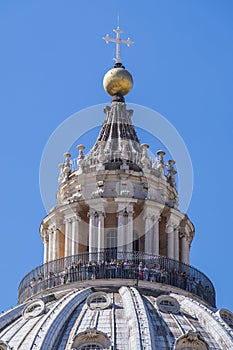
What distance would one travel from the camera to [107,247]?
9469 cm

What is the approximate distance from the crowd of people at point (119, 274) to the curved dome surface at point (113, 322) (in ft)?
2.52

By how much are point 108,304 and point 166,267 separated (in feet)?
16.8

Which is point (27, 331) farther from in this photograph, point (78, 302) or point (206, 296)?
point (206, 296)

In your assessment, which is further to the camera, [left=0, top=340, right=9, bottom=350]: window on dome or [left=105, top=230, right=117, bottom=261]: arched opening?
[left=105, top=230, right=117, bottom=261]: arched opening

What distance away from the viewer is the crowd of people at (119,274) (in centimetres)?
9231

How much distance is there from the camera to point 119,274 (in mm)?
92312

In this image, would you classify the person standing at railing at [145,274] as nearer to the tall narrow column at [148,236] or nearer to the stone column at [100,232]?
the tall narrow column at [148,236]

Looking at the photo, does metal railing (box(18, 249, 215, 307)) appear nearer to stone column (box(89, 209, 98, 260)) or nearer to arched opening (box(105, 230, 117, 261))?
arched opening (box(105, 230, 117, 261))

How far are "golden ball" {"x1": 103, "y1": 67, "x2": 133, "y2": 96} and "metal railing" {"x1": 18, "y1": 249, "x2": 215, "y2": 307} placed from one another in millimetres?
10348

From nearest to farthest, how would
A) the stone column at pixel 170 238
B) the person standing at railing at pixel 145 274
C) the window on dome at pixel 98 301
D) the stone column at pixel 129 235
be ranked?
the window on dome at pixel 98 301, the person standing at railing at pixel 145 274, the stone column at pixel 129 235, the stone column at pixel 170 238

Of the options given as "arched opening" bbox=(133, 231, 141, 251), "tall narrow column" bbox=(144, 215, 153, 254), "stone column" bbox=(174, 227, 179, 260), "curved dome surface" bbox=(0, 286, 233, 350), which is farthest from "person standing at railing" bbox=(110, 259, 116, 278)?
"stone column" bbox=(174, 227, 179, 260)

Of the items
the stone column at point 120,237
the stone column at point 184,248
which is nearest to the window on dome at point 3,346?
the stone column at point 120,237

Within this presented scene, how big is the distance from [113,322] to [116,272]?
16.1ft

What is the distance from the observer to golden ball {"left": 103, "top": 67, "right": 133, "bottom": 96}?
331 ft
